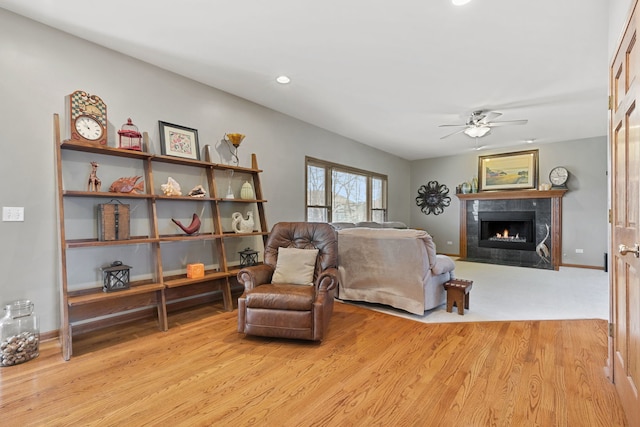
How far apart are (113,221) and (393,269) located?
9.33ft

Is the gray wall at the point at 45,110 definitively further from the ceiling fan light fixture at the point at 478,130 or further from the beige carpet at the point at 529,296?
the ceiling fan light fixture at the point at 478,130

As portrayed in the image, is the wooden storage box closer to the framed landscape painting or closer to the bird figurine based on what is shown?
the bird figurine

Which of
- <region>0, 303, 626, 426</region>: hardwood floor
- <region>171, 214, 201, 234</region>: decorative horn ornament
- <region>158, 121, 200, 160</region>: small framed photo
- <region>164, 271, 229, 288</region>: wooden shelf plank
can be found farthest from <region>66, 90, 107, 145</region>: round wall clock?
<region>0, 303, 626, 426</region>: hardwood floor

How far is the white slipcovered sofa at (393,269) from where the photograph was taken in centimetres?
334

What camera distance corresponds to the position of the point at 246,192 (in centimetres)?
404

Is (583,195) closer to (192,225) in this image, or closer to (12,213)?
(192,225)

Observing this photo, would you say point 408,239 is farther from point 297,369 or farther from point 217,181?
point 217,181

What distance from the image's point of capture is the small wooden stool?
337 centimetres

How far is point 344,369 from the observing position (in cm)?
224

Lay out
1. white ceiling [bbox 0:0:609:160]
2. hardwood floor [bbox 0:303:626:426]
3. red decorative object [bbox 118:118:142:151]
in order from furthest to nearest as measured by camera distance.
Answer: red decorative object [bbox 118:118:142:151] → white ceiling [bbox 0:0:609:160] → hardwood floor [bbox 0:303:626:426]

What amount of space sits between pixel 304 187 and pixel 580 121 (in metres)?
4.71

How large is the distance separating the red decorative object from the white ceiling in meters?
0.75

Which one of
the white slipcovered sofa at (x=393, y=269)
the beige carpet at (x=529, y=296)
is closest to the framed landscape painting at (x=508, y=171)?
the beige carpet at (x=529, y=296)

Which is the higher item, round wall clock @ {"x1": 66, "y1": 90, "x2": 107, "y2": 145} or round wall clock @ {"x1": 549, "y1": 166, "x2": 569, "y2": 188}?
round wall clock @ {"x1": 66, "y1": 90, "x2": 107, "y2": 145}
